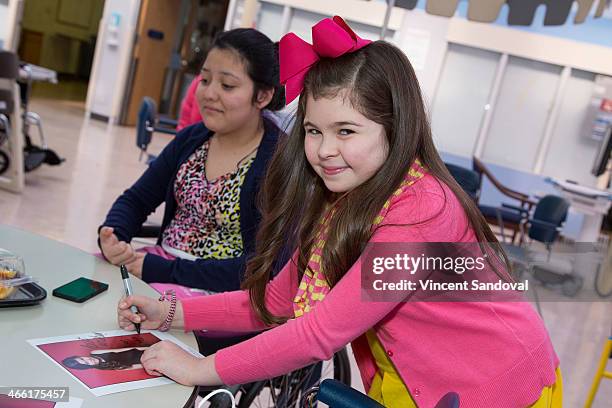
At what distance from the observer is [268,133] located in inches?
82.7

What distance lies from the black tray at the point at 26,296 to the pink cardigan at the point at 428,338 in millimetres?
358

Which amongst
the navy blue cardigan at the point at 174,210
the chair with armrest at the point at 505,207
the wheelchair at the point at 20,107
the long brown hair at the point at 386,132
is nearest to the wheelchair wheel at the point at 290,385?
the navy blue cardigan at the point at 174,210

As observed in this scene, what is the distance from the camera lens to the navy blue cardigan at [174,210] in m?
1.90

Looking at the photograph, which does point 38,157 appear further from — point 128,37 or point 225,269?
point 128,37

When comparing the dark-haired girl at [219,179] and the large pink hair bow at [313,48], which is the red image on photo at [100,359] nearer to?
the large pink hair bow at [313,48]

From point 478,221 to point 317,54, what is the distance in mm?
423

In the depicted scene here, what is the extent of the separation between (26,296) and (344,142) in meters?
0.64

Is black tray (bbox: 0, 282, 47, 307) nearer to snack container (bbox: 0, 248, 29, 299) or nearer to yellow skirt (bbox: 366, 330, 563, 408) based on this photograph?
snack container (bbox: 0, 248, 29, 299)

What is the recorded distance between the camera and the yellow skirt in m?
1.27

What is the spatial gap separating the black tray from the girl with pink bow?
0.50 feet

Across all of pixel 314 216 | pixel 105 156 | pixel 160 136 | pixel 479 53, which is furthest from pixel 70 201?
pixel 479 53

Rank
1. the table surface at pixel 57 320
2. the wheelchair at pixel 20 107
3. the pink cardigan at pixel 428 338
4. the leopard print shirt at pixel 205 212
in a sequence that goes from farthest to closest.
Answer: the wheelchair at pixel 20 107 → the leopard print shirt at pixel 205 212 → the pink cardigan at pixel 428 338 → the table surface at pixel 57 320

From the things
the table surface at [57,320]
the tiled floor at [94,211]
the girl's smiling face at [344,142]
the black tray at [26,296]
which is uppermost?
the girl's smiling face at [344,142]

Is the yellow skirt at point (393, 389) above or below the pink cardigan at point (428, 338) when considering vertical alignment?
below
